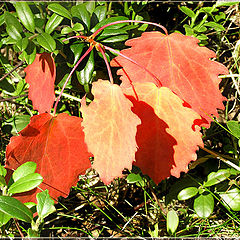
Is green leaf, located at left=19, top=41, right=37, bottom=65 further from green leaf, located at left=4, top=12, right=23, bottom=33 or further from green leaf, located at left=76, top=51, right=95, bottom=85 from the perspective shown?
green leaf, located at left=76, top=51, right=95, bottom=85

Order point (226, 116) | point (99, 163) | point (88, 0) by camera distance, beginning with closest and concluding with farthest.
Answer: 1. point (99, 163)
2. point (88, 0)
3. point (226, 116)

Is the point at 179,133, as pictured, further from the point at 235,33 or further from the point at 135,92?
the point at 235,33

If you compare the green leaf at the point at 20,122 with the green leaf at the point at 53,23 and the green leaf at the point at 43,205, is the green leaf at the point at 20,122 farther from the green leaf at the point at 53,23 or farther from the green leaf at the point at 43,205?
the green leaf at the point at 43,205

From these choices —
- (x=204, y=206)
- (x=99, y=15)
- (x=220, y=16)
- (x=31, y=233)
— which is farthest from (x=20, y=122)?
(x=220, y=16)

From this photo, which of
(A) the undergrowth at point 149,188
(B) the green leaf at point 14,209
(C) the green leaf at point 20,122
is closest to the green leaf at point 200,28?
(A) the undergrowth at point 149,188

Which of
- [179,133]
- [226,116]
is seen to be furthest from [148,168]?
[226,116]

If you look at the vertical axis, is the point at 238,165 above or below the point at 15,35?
below

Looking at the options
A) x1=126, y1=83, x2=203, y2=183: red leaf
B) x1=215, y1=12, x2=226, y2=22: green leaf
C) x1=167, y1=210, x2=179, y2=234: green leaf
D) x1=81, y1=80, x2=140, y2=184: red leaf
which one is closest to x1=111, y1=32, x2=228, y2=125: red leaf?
x1=126, y1=83, x2=203, y2=183: red leaf
